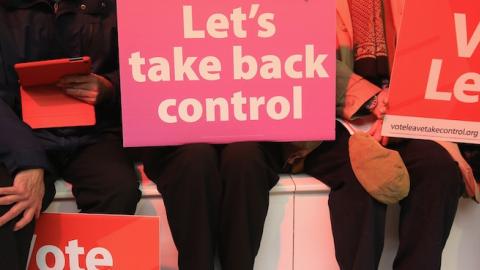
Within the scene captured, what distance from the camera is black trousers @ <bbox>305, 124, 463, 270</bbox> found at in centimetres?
105

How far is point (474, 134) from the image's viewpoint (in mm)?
1126

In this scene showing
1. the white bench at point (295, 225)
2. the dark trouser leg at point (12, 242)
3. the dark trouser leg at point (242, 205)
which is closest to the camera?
the dark trouser leg at point (12, 242)

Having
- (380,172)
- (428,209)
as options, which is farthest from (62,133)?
(428,209)

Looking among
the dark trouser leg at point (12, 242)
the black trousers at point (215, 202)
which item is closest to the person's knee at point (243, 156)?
the black trousers at point (215, 202)

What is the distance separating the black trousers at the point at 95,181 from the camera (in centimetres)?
100

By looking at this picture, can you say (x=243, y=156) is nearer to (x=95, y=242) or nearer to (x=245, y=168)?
(x=245, y=168)

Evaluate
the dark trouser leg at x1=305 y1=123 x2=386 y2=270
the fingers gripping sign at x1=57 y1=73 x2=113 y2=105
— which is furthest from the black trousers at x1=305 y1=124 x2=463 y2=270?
the fingers gripping sign at x1=57 y1=73 x2=113 y2=105

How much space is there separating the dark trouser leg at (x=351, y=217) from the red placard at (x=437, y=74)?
138 millimetres

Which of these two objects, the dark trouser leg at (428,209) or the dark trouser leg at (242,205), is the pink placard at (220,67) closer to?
the dark trouser leg at (242,205)

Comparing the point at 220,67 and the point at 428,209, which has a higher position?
the point at 220,67

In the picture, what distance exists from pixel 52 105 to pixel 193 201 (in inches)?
15.7

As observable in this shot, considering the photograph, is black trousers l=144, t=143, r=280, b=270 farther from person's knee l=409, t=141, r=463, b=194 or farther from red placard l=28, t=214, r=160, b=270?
person's knee l=409, t=141, r=463, b=194

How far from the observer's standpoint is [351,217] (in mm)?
1100

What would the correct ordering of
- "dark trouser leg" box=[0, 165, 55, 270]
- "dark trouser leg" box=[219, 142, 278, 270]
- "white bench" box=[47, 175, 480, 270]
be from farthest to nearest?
"white bench" box=[47, 175, 480, 270] < "dark trouser leg" box=[219, 142, 278, 270] < "dark trouser leg" box=[0, 165, 55, 270]
